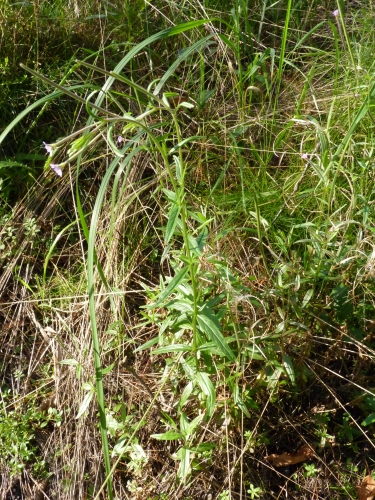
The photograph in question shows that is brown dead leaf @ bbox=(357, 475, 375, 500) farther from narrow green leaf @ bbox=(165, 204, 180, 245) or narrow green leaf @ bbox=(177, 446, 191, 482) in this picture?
narrow green leaf @ bbox=(165, 204, 180, 245)

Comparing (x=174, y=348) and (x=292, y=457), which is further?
(x=292, y=457)

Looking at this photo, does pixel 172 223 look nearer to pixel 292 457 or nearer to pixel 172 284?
pixel 172 284

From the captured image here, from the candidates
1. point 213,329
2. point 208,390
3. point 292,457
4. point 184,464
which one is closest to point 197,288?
point 213,329

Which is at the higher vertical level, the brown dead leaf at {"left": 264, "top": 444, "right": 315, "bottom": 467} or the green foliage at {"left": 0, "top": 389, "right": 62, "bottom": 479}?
the green foliage at {"left": 0, "top": 389, "right": 62, "bottom": 479}

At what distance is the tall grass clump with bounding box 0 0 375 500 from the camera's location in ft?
6.39

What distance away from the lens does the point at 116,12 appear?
9.41 feet

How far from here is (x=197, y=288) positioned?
1920 millimetres

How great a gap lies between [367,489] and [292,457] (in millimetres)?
243

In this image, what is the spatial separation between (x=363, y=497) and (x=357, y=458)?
14 cm

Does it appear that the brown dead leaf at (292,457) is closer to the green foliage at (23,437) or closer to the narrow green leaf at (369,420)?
the narrow green leaf at (369,420)

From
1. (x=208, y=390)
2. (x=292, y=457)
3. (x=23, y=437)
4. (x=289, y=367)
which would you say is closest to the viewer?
(x=208, y=390)

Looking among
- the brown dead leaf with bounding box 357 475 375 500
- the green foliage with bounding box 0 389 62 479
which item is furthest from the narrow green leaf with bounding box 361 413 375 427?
the green foliage with bounding box 0 389 62 479

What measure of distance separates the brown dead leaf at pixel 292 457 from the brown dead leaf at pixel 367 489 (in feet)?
0.56

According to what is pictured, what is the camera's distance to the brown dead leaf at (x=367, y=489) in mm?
1995
